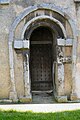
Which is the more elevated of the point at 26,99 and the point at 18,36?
the point at 18,36

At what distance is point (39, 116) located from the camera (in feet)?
25.7

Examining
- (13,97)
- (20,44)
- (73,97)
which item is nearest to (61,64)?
(73,97)

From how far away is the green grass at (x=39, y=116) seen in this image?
7719 mm

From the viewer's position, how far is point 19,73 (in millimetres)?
10078

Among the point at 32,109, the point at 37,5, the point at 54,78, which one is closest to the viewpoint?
the point at 32,109

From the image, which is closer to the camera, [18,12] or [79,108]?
[79,108]

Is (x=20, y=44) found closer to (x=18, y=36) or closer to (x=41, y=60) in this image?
(x=18, y=36)

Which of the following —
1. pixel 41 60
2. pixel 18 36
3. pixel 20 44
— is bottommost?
pixel 41 60

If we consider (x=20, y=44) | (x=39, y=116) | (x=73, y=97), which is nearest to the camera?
(x=39, y=116)

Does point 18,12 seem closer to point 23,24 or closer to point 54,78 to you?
point 23,24

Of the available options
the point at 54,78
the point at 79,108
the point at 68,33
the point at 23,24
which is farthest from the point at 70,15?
the point at 79,108

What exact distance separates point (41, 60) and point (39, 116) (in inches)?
148

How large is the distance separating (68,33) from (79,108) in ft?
7.78

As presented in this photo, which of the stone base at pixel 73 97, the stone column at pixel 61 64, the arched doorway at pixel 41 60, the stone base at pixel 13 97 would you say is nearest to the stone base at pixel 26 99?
the stone base at pixel 13 97
